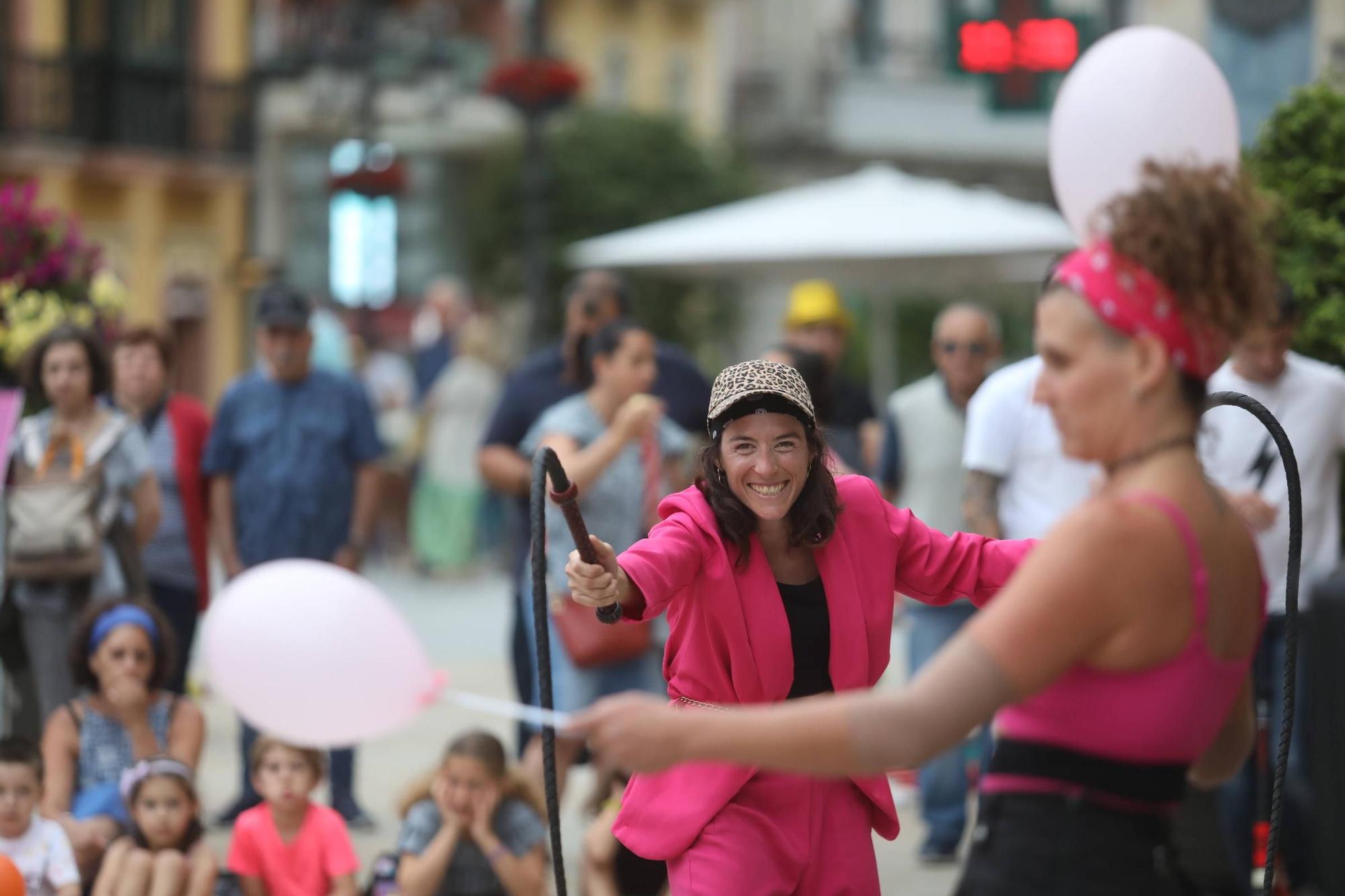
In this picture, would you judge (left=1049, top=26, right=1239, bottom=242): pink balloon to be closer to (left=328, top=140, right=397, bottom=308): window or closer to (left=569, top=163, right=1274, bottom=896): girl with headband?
(left=569, top=163, right=1274, bottom=896): girl with headband

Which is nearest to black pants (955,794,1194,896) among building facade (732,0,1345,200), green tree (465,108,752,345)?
green tree (465,108,752,345)

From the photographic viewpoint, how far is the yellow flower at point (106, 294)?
877 centimetres

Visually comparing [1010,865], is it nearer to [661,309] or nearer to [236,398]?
[236,398]

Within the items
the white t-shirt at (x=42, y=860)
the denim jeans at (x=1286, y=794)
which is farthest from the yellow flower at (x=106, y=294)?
the denim jeans at (x=1286, y=794)

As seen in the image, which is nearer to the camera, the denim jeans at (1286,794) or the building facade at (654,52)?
the denim jeans at (1286,794)

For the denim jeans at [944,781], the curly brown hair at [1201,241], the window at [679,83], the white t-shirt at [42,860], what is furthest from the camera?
the window at [679,83]

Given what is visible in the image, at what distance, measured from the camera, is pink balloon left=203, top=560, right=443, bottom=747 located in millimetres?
3256

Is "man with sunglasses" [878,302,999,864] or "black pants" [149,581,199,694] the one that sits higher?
"man with sunglasses" [878,302,999,864]

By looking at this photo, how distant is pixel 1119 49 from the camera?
3883 mm

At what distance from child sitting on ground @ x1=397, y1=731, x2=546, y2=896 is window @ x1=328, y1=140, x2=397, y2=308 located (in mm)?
26178

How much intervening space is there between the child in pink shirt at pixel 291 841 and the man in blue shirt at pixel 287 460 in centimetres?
188

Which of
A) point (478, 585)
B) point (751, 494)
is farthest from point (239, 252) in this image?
point (751, 494)

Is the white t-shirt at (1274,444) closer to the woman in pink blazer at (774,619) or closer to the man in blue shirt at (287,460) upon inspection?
the woman in pink blazer at (774,619)

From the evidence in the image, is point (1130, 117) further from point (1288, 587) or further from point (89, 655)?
point (89, 655)
